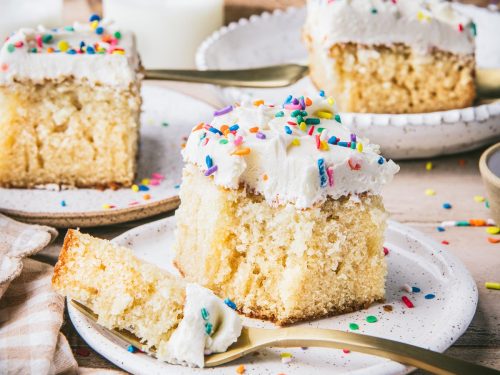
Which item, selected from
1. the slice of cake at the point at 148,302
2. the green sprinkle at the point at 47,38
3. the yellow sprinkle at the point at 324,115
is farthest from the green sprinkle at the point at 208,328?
the green sprinkle at the point at 47,38

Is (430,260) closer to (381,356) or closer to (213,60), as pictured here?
(381,356)

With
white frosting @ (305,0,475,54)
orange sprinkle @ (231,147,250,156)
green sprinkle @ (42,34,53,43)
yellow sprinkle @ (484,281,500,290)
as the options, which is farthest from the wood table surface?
green sprinkle @ (42,34,53,43)

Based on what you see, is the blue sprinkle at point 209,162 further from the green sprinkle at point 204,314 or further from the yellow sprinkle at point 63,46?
the yellow sprinkle at point 63,46

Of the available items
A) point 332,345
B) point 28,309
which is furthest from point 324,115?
point 28,309

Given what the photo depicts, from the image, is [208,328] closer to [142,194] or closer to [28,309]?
[28,309]

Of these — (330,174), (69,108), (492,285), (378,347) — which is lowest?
(492,285)
